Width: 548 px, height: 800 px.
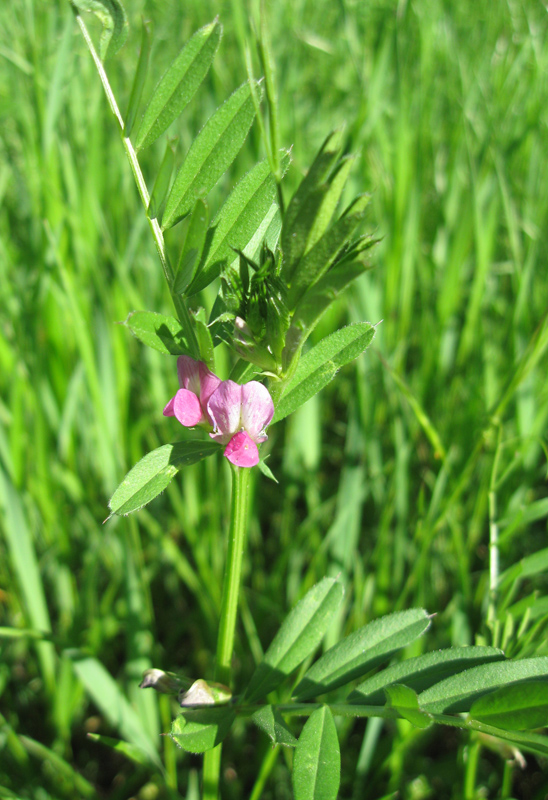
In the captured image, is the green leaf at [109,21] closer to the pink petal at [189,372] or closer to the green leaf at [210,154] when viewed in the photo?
the green leaf at [210,154]

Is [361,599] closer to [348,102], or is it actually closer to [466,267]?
[466,267]

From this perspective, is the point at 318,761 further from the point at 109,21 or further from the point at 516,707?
the point at 109,21

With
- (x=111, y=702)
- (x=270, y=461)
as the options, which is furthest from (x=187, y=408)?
(x=270, y=461)

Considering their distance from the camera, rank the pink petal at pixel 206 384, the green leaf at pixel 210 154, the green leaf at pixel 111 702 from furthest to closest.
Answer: the green leaf at pixel 111 702 → the green leaf at pixel 210 154 → the pink petal at pixel 206 384

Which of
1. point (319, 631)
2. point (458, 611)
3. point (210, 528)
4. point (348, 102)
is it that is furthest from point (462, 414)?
point (348, 102)

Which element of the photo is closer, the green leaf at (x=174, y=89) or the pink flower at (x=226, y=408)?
the pink flower at (x=226, y=408)

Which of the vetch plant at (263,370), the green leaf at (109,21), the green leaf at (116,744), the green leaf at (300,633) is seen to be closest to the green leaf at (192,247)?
the vetch plant at (263,370)
